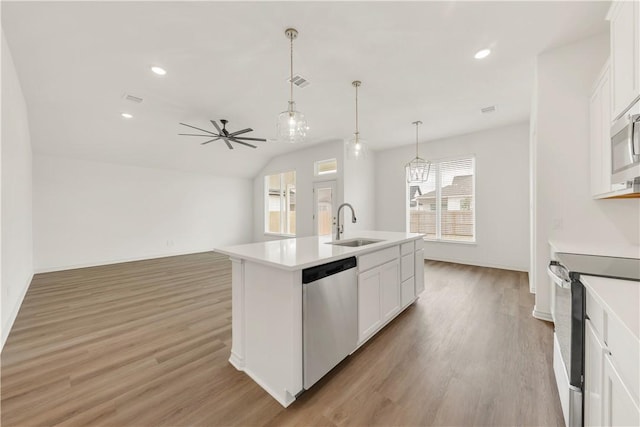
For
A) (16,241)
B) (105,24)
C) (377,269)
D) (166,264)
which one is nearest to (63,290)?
(16,241)

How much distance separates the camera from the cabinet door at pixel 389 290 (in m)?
2.43

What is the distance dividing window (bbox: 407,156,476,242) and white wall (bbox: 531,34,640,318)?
109 inches

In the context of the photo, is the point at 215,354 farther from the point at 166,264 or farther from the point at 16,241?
the point at 166,264

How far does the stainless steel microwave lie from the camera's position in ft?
4.58

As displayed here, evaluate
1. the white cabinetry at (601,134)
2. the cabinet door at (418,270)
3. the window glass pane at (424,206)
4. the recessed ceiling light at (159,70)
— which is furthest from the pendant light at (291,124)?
the window glass pane at (424,206)

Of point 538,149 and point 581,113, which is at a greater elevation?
point 581,113

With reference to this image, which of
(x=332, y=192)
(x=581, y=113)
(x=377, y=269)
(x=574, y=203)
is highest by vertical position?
(x=581, y=113)

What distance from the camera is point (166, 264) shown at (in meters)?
5.62

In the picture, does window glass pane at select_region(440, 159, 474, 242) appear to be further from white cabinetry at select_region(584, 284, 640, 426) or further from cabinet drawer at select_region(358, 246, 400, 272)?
white cabinetry at select_region(584, 284, 640, 426)

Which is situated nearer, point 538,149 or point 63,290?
point 538,149

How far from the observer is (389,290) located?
254 cm

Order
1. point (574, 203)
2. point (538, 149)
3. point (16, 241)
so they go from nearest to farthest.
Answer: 1. point (574, 203)
2. point (538, 149)
3. point (16, 241)

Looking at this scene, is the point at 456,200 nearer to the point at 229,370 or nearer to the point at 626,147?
the point at 626,147

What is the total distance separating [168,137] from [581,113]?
6.52m
